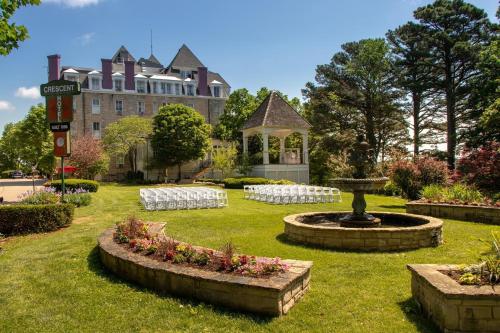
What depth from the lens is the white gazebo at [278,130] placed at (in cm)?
3180

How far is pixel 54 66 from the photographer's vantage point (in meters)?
45.7

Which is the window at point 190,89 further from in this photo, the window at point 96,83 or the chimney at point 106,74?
the window at point 96,83

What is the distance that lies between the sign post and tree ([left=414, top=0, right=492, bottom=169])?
2941 cm

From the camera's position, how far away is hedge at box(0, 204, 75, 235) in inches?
442

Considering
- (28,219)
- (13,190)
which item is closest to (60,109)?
(28,219)

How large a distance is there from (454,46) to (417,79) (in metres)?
4.87

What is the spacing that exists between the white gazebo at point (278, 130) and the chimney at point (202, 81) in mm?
19342

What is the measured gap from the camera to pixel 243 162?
1321 inches

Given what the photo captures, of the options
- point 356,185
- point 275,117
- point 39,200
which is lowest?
point 39,200

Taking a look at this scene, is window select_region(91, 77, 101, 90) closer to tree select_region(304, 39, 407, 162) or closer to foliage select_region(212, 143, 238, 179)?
foliage select_region(212, 143, 238, 179)

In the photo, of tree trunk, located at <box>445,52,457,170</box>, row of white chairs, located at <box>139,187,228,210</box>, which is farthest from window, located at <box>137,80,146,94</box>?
row of white chairs, located at <box>139,187,228,210</box>

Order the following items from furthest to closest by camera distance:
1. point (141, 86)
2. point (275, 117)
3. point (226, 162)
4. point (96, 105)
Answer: point (141, 86) → point (96, 105) → point (226, 162) → point (275, 117)

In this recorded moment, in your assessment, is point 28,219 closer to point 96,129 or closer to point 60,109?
point 60,109

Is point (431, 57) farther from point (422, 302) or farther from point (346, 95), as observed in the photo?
point (422, 302)
